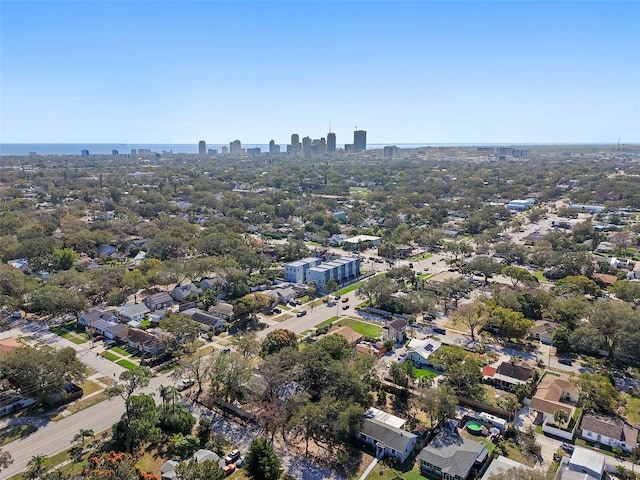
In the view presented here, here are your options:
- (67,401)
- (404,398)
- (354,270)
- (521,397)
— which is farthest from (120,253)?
(521,397)

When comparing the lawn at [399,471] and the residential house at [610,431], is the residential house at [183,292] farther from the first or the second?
the residential house at [610,431]

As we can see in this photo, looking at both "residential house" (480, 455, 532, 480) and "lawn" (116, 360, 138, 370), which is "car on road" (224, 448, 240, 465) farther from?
"lawn" (116, 360, 138, 370)

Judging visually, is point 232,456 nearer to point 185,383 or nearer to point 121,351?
point 185,383

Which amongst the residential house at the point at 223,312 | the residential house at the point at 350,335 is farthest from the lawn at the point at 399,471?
the residential house at the point at 223,312

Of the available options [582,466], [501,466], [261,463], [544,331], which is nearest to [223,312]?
[261,463]

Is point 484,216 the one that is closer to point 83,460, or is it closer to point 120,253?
point 120,253
